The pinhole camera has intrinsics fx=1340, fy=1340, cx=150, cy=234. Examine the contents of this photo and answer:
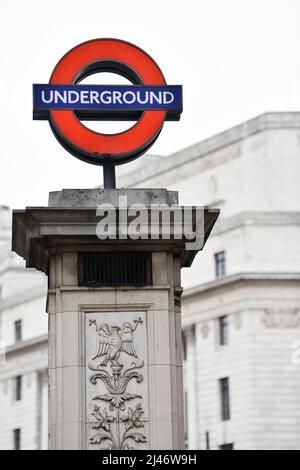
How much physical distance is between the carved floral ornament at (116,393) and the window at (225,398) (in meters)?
59.5

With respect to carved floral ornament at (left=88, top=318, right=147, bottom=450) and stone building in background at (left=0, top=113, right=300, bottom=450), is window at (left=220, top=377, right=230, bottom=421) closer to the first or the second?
stone building in background at (left=0, top=113, right=300, bottom=450)

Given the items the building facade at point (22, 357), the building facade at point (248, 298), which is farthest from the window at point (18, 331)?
the building facade at point (248, 298)

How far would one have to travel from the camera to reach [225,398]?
83.2 m

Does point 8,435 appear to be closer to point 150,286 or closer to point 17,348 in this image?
point 17,348

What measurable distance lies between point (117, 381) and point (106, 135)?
4.80 m

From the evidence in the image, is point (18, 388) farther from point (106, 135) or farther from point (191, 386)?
point (106, 135)

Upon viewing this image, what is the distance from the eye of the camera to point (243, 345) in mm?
81125

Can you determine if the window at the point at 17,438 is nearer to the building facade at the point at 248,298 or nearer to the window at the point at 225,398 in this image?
the building facade at the point at 248,298

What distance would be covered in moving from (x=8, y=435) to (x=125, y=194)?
267ft

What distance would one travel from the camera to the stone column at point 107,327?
77.0ft

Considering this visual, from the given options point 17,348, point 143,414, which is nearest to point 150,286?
point 143,414

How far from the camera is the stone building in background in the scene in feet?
265

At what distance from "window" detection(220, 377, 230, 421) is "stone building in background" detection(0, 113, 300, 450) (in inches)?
2.4

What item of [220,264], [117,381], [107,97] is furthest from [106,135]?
[220,264]
